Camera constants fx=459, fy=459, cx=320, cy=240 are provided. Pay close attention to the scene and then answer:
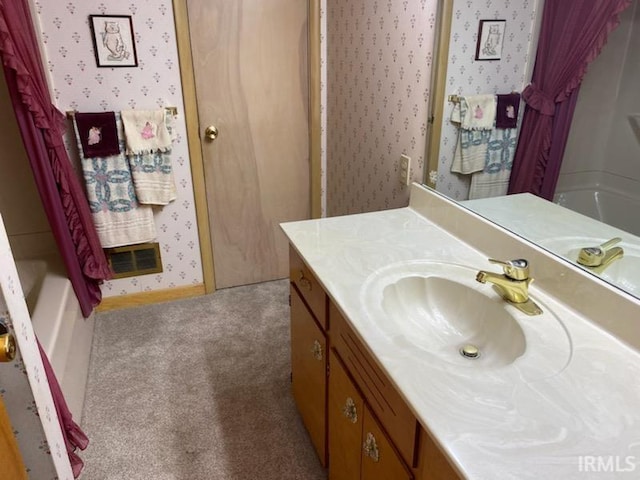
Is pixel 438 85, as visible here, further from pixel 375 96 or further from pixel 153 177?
pixel 153 177

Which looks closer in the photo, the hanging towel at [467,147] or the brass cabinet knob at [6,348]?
the brass cabinet knob at [6,348]

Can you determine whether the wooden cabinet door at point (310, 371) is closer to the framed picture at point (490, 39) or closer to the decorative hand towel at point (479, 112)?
the decorative hand towel at point (479, 112)

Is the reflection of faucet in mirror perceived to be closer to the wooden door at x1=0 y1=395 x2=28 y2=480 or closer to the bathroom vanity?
the bathroom vanity

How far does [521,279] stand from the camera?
3.83 feet

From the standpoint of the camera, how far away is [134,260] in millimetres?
2732

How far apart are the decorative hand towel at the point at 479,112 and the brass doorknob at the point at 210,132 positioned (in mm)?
1503

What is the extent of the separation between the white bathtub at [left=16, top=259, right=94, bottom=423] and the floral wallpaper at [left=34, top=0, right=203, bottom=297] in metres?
0.38

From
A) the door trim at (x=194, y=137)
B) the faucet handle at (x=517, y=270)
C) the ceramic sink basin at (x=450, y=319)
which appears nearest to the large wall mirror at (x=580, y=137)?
the faucet handle at (x=517, y=270)

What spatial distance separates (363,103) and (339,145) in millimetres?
424

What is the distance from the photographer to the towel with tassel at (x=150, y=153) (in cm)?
241

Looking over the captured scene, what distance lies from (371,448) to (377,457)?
34 millimetres

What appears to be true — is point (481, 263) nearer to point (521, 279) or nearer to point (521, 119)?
point (521, 279)

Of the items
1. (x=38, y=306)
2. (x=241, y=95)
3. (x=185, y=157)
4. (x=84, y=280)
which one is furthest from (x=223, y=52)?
(x=38, y=306)

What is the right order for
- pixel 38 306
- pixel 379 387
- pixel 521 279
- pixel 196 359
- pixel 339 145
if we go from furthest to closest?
1. pixel 339 145
2. pixel 196 359
3. pixel 38 306
4. pixel 521 279
5. pixel 379 387
